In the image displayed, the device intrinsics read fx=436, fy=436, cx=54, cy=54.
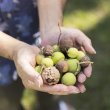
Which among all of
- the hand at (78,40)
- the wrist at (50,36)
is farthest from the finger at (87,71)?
the wrist at (50,36)

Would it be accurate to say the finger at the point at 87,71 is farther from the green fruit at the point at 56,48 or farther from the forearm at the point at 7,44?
the forearm at the point at 7,44

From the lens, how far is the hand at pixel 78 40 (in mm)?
1533

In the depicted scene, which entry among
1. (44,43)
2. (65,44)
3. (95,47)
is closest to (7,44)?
(44,43)

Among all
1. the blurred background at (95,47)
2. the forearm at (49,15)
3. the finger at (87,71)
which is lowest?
the blurred background at (95,47)

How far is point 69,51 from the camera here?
1542 millimetres

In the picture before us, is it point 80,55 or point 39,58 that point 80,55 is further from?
point 39,58

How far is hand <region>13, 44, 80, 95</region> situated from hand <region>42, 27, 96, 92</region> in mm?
48

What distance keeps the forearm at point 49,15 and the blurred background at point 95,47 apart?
2.63ft

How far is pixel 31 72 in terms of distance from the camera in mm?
1463

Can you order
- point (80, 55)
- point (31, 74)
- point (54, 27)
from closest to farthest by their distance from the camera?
1. point (31, 74)
2. point (80, 55)
3. point (54, 27)

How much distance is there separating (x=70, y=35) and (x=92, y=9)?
1.67 m

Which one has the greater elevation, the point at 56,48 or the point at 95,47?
the point at 56,48

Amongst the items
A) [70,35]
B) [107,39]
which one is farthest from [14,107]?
[107,39]

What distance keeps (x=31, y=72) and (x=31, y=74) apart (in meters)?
0.01
